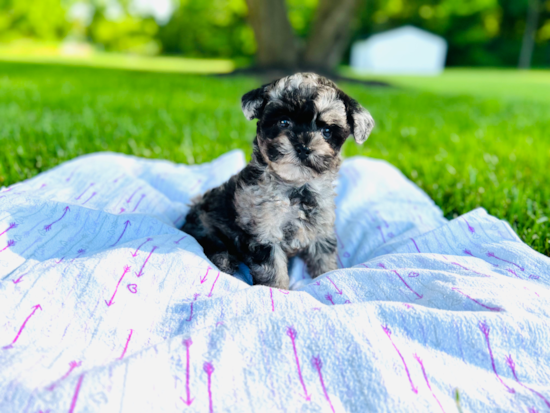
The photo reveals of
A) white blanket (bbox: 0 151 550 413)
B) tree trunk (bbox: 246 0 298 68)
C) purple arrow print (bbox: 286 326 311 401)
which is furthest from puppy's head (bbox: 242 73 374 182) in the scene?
tree trunk (bbox: 246 0 298 68)

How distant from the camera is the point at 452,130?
7961 mm

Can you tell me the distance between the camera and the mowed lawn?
4.57 m

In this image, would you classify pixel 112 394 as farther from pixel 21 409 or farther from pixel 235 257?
pixel 235 257

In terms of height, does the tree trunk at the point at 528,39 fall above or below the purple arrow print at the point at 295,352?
above

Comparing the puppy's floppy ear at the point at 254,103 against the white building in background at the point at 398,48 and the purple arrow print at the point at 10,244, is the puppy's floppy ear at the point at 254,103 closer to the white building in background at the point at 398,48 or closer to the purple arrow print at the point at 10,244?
the purple arrow print at the point at 10,244

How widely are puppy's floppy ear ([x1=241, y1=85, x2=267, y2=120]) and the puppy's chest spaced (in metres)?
0.54

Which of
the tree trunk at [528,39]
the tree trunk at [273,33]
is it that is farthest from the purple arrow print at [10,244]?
the tree trunk at [528,39]

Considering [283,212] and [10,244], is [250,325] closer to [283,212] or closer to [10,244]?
[283,212]

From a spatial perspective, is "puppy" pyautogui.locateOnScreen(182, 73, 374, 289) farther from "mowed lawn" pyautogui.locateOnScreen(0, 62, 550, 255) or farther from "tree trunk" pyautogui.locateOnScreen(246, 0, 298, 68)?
"tree trunk" pyautogui.locateOnScreen(246, 0, 298, 68)

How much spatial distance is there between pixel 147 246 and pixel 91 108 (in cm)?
672

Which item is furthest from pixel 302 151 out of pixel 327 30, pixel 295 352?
pixel 327 30

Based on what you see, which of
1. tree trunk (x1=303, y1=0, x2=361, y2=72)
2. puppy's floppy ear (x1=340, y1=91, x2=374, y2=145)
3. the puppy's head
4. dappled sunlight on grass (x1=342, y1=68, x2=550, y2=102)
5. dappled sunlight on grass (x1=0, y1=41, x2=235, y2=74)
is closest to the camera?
the puppy's head

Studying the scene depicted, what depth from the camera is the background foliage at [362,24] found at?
53.1 m

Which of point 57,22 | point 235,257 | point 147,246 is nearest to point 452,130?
point 235,257
